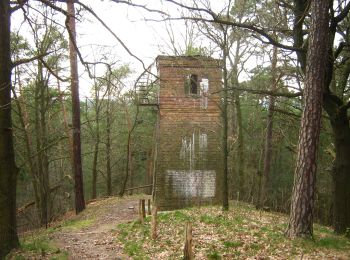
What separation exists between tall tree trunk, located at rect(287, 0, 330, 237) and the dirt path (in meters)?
4.16

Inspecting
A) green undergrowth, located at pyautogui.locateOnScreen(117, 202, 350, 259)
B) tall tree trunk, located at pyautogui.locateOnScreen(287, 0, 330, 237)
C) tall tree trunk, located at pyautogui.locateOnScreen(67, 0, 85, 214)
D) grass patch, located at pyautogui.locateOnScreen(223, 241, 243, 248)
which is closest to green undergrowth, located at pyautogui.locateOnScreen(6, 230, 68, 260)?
green undergrowth, located at pyautogui.locateOnScreen(117, 202, 350, 259)

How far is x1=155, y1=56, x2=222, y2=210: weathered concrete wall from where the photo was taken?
60.0ft

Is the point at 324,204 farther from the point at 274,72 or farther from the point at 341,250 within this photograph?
the point at 341,250

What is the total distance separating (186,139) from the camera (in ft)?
61.6

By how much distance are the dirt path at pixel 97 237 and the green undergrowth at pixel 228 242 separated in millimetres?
392

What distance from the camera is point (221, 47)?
13766 millimetres

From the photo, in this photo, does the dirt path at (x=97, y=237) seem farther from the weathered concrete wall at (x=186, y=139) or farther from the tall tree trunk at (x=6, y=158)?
the weathered concrete wall at (x=186, y=139)

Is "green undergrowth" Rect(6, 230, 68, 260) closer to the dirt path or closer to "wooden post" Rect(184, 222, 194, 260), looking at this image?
the dirt path

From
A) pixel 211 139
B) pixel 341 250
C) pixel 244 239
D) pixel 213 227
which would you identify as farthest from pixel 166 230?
pixel 211 139

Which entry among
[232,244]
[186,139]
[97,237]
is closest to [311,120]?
[232,244]

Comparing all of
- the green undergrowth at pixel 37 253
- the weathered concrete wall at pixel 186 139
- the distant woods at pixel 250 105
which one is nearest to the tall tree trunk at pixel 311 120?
the distant woods at pixel 250 105

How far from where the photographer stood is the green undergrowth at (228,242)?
7.48m

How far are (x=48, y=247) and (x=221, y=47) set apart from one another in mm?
8885

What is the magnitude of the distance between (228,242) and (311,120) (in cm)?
326
